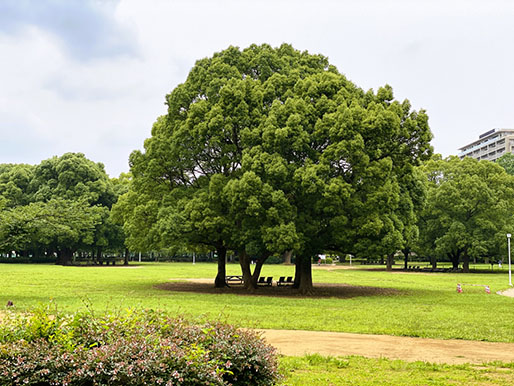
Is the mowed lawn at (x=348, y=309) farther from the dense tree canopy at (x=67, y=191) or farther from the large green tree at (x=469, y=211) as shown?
the dense tree canopy at (x=67, y=191)

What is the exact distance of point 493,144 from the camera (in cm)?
16325

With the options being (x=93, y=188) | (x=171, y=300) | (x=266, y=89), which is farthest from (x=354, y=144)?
(x=93, y=188)

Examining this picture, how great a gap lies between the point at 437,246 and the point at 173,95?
1362 inches

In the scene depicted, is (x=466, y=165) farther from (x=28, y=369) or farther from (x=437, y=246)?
(x=28, y=369)

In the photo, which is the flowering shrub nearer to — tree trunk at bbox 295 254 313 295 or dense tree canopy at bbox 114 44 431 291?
dense tree canopy at bbox 114 44 431 291

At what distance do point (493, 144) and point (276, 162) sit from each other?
6260 inches

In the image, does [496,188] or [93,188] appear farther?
[93,188]

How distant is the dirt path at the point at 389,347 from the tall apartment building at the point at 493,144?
509 feet

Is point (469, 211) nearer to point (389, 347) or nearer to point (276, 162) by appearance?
point (276, 162)

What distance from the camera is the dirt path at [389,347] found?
33.8ft

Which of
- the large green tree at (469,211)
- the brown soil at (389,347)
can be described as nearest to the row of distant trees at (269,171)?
the brown soil at (389,347)

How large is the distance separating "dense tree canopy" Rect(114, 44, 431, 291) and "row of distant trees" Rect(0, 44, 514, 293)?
0.20 ft

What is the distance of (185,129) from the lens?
26.2 m

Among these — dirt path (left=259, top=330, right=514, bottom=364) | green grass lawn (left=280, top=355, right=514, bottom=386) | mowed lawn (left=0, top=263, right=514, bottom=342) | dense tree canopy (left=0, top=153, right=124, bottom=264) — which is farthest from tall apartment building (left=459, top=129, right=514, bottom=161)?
green grass lawn (left=280, top=355, right=514, bottom=386)
